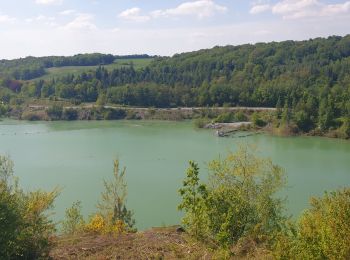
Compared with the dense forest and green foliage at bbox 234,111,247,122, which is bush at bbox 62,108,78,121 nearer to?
the dense forest

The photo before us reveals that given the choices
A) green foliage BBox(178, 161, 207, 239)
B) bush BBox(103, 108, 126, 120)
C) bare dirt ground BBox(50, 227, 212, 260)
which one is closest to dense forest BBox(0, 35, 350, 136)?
bush BBox(103, 108, 126, 120)

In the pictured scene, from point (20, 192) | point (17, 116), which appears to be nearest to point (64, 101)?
point (17, 116)

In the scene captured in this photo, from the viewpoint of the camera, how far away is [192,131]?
201 ft

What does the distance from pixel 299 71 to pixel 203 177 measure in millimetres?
58877

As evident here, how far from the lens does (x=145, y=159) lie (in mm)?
42094

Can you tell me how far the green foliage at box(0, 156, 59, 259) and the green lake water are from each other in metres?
11.0

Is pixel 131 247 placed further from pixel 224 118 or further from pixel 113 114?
pixel 113 114

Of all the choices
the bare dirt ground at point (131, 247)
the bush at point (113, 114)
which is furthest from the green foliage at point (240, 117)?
the bare dirt ground at point (131, 247)

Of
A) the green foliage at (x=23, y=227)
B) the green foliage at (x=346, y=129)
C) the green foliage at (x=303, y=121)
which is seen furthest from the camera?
the green foliage at (x=303, y=121)

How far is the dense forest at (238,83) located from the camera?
61.5 metres

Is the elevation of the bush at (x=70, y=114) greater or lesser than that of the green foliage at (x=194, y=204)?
lesser

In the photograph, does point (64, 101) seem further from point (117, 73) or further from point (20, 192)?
point (20, 192)

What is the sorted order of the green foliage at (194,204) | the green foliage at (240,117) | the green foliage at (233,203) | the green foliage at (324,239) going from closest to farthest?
the green foliage at (324,239), the green foliage at (194,204), the green foliage at (233,203), the green foliage at (240,117)

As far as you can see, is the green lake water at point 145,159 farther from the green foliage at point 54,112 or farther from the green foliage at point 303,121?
the green foliage at point 54,112
